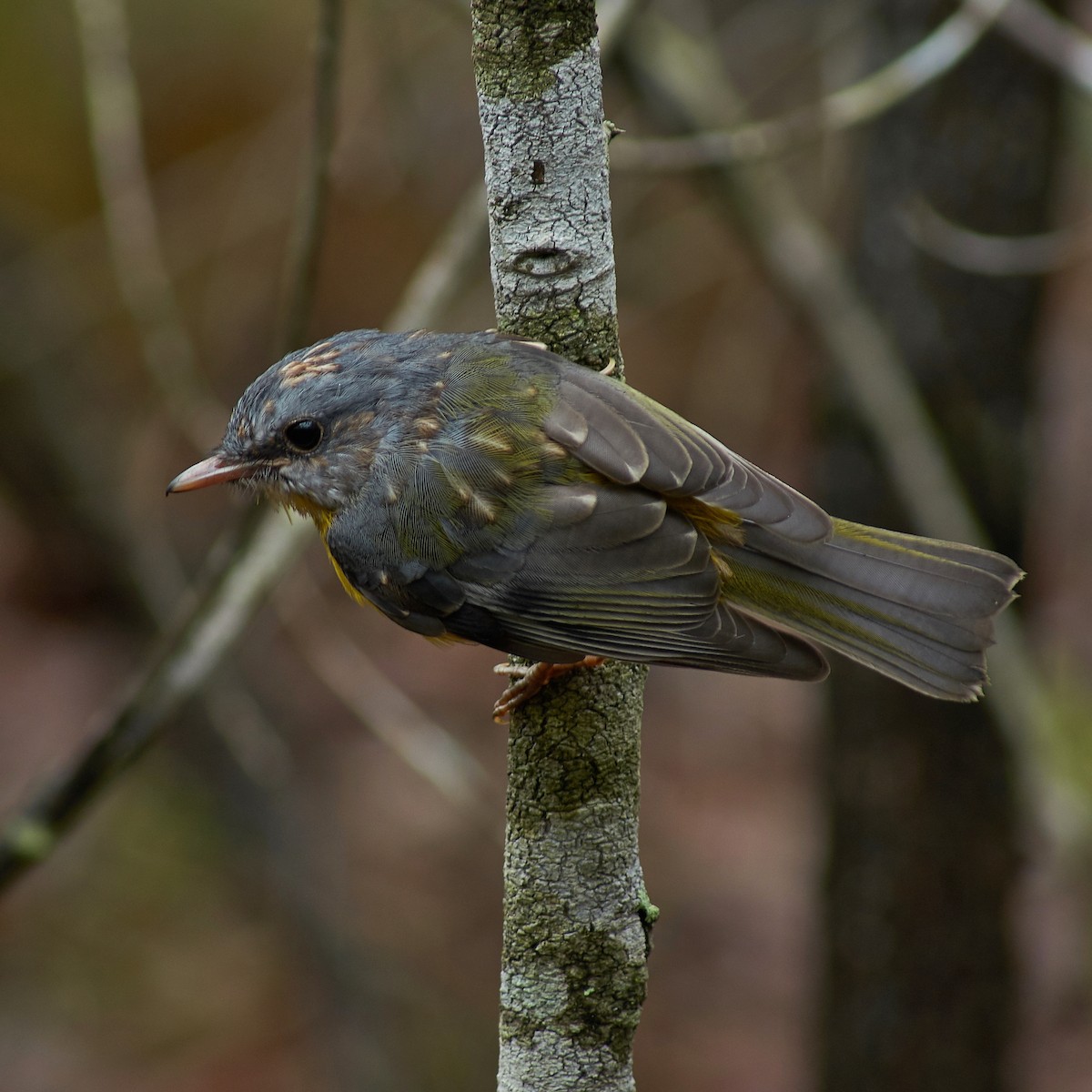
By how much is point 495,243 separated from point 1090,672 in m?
7.49

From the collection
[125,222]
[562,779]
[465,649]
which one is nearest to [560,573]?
[562,779]

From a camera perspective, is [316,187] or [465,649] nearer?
[316,187]

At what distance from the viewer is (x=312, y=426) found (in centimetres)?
338

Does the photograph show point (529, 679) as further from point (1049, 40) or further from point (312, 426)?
point (1049, 40)

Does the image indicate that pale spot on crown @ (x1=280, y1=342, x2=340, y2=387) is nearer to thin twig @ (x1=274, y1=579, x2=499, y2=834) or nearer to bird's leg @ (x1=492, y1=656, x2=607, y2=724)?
bird's leg @ (x1=492, y1=656, x2=607, y2=724)

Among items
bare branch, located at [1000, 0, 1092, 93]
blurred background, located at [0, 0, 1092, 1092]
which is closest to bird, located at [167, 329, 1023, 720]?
blurred background, located at [0, 0, 1092, 1092]

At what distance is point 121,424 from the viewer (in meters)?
8.83

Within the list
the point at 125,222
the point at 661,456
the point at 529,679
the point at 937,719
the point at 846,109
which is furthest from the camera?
the point at 937,719

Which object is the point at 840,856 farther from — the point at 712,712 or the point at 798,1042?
the point at 712,712

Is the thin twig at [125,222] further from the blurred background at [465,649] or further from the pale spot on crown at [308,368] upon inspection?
the pale spot on crown at [308,368]

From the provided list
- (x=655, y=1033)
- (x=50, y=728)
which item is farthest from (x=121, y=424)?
(x=655, y=1033)

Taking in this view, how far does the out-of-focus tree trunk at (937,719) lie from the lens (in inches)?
213

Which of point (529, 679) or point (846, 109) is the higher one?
point (846, 109)

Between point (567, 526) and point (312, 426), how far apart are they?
2.41 feet
